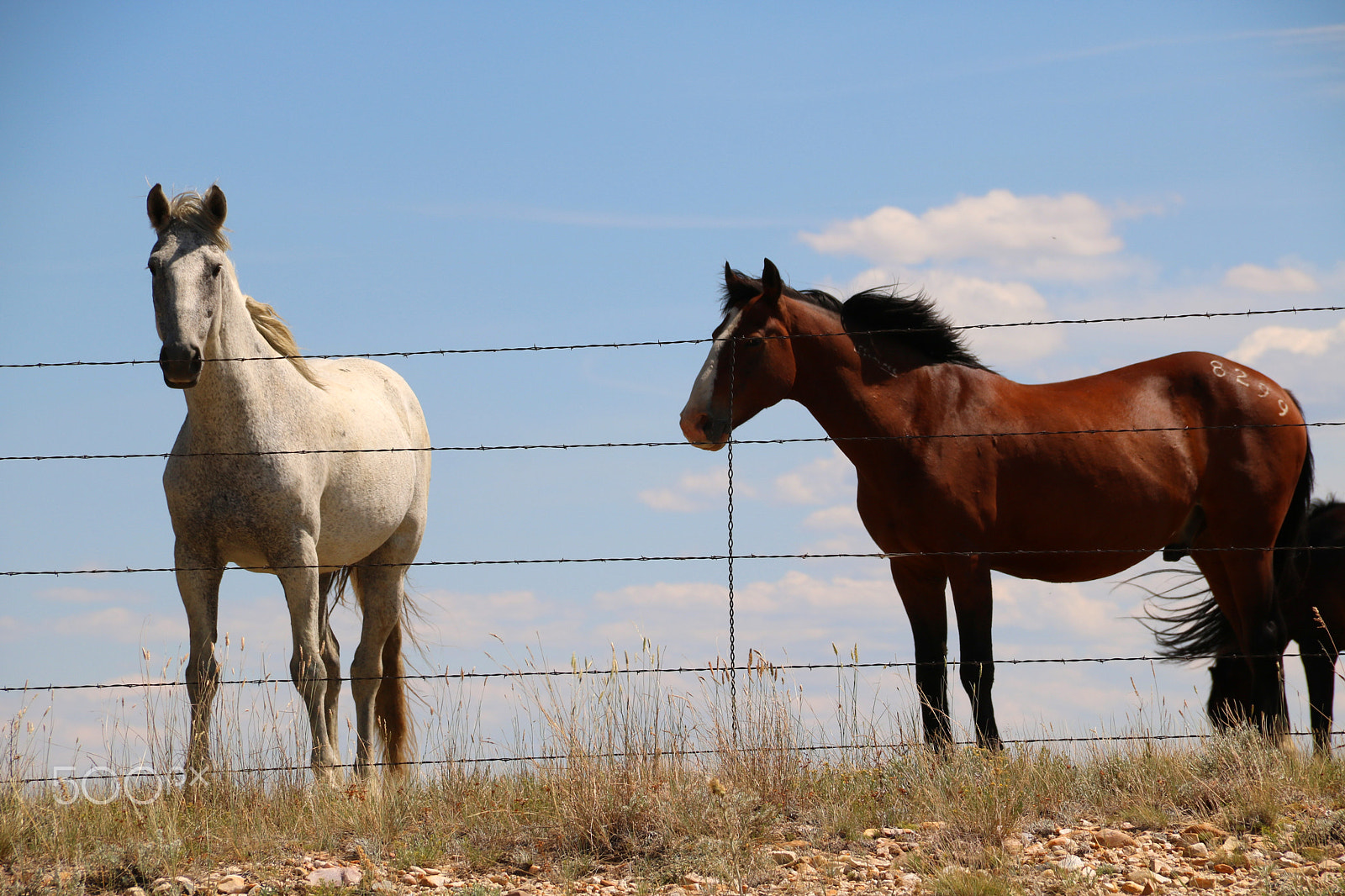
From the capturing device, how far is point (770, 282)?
6.89 metres

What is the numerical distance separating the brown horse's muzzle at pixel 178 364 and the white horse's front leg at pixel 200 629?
3.31ft

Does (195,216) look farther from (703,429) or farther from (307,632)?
(703,429)

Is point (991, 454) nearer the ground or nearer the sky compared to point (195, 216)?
nearer the ground

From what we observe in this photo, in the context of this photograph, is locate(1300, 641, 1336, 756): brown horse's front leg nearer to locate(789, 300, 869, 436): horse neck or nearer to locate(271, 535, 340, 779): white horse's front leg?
locate(789, 300, 869, 436): horse neck

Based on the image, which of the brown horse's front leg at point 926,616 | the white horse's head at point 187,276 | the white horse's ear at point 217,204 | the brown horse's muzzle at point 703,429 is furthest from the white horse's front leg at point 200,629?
the brown horse's front leg at point 926,616

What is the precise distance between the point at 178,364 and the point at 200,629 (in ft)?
4.57

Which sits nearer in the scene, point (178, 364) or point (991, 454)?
point (178, 364)

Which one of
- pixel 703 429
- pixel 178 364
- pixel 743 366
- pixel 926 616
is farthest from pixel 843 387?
pixel 178 364

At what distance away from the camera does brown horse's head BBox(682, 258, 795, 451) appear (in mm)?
6688

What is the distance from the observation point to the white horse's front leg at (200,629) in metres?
6.00

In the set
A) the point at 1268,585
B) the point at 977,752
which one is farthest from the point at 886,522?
the point at 1268,585

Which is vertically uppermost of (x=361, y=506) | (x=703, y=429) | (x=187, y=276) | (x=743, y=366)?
(x=187, y=276)

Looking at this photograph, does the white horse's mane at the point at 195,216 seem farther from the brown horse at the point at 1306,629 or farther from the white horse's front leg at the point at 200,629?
the brown horse at the point at 1306,629

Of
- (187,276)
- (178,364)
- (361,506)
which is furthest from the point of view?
(361,506)
